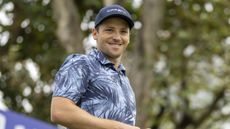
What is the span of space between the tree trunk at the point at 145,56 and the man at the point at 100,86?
5907 millimetres

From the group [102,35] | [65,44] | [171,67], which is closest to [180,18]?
[171,67]

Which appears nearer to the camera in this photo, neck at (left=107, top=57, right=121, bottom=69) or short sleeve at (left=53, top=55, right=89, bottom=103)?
short sleeve at (left=53, top=55, right=89, bottom=103)

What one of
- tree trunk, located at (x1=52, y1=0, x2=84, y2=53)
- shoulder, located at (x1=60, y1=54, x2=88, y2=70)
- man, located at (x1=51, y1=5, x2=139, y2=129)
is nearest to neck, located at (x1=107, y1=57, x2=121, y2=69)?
man, located at (x1=51, y1=5, x2=139, y2=129)

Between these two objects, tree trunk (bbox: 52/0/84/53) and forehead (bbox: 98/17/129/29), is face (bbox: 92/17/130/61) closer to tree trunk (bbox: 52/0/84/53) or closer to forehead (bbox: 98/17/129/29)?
forehead (bbox: 98/17/129/29)

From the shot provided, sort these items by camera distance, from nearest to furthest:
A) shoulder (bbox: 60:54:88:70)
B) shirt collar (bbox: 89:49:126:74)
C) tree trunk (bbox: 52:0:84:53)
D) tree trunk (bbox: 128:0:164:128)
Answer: shoulder (bbox: 60:54:88:70) → shirt collar (bbox: 89:49:126:74) → tree trunk (bbox: 52:0:84:53) → tree trunk (bbox: 128:0:164:128)

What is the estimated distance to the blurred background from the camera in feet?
28.7

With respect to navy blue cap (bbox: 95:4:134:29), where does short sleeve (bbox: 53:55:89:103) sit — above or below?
below

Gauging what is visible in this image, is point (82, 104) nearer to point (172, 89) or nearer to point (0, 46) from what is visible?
point (0, 46)

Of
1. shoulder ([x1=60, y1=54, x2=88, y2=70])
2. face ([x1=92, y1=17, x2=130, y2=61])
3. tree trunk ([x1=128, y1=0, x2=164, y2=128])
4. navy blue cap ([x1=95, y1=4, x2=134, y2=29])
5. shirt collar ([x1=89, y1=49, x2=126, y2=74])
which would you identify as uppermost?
tree trunk ([x1=128, y1=0, x2=164, y2=128])

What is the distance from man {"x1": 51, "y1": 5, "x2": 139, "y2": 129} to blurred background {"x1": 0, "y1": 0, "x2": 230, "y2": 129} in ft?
19.2

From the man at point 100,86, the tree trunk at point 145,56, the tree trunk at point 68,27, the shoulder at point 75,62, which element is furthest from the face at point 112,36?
the tree trunk at point 145,56

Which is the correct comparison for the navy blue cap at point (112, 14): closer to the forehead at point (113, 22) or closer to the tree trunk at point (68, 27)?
the forehead at point (113, 22)

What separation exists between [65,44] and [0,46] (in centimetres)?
389

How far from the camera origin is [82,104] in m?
2.36
